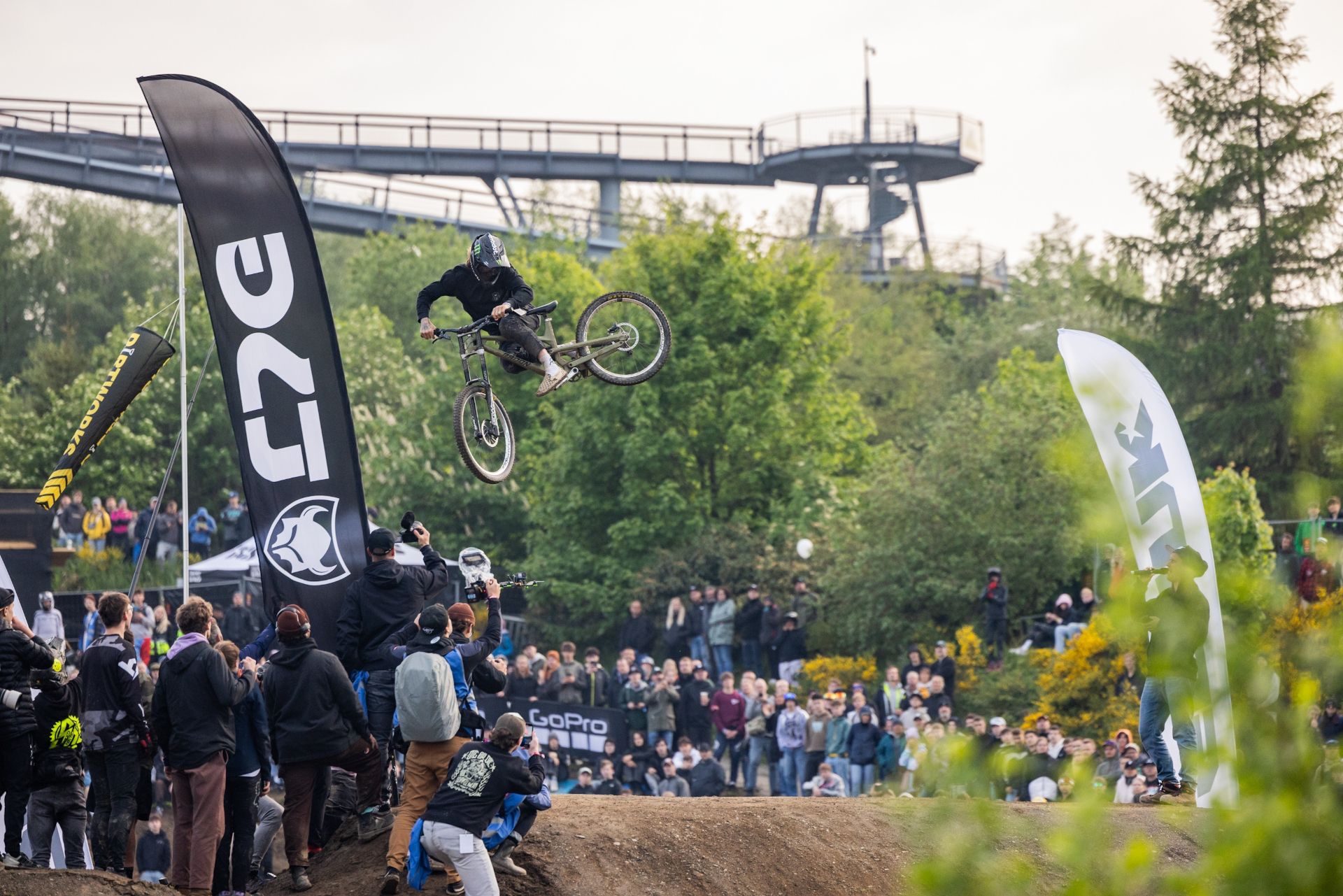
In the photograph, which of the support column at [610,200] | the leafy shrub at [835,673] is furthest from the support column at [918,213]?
the leafy shrub at [835,673]

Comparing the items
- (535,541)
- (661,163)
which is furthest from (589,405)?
(661,163)

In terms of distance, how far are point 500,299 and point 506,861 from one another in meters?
4.64

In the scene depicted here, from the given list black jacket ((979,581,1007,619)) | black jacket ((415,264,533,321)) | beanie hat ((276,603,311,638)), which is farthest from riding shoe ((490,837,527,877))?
black jacket ((979,581,1007,619))

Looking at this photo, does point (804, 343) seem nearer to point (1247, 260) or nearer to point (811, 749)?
point (1247, 260)

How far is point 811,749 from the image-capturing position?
1794cm

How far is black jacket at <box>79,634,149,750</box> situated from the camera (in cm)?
987

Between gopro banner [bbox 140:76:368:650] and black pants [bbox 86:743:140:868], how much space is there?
159cm

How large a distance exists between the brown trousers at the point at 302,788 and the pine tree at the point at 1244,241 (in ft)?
77.4

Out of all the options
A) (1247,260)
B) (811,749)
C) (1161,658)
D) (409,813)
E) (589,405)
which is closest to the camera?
(1161,658)

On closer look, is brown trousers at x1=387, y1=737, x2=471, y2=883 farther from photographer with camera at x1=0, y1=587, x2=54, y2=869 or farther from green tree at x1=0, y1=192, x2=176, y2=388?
green tree at x1=0, y1=192, x2=176, y2=388

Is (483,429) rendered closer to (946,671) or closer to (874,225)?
(946,671)

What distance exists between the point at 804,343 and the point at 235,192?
2417cm

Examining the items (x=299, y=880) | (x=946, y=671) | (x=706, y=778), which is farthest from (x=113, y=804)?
(x=946, y=671)

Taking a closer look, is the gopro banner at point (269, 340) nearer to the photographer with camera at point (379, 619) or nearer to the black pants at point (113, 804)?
the photographer with camera at point (379, 619)
